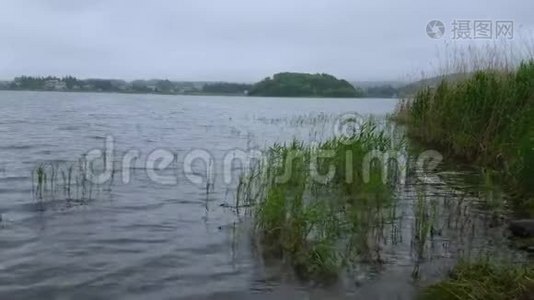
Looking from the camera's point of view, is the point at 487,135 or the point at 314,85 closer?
the point at 487,135

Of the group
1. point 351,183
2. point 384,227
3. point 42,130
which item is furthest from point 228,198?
point 42,130

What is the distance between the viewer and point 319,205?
23.2ft

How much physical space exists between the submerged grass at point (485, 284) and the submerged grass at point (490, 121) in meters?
3.21

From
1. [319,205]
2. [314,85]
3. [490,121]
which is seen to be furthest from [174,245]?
[314,85]

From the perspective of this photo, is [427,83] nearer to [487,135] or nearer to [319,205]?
[487,135]

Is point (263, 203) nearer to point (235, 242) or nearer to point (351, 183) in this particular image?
point (235, 242)

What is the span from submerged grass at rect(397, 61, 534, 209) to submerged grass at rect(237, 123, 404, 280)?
210cm

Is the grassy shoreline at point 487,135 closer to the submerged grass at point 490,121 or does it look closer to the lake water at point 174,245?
the submerged grass at point 490,121

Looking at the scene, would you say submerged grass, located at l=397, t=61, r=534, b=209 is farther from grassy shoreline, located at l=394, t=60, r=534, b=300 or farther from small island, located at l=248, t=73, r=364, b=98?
small island, located at l=248, t=73, r=364, b=98

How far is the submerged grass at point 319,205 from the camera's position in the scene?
608 cm

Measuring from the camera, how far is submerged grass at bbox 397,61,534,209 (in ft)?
28.3

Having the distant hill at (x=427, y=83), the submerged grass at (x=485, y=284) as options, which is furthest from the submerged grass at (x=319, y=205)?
the distant hill at (x=427, y=83)

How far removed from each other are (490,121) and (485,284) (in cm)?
752

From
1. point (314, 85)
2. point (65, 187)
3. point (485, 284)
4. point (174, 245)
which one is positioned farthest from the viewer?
point (314, 85)
